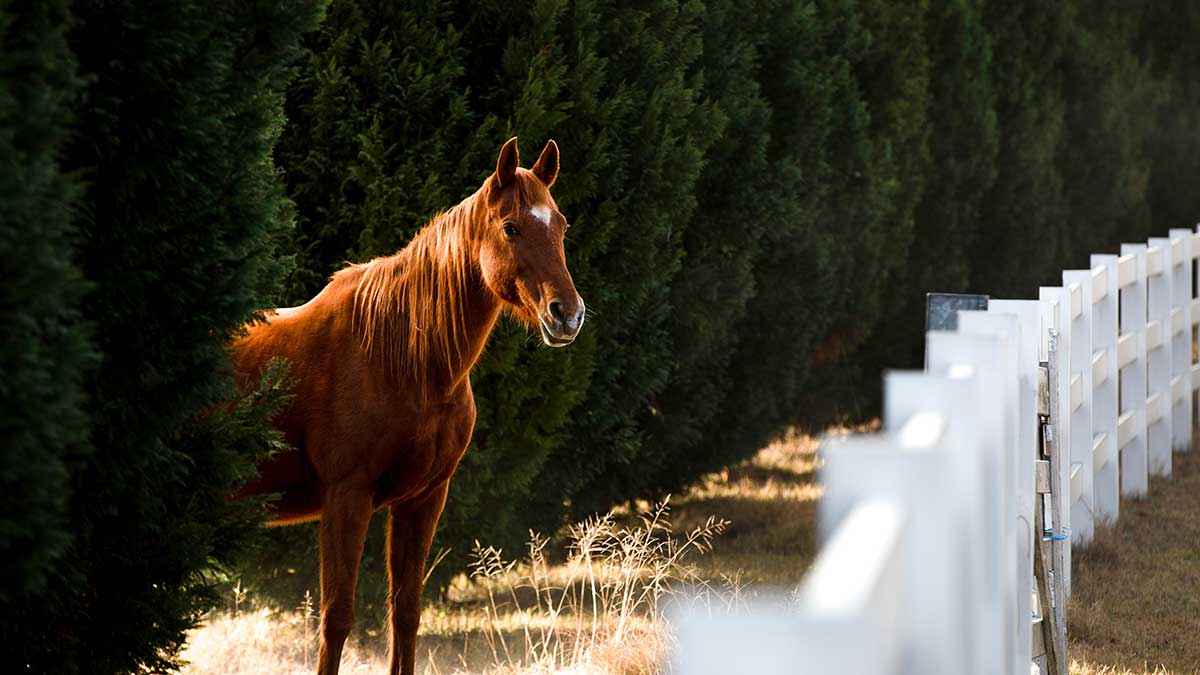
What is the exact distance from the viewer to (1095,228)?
16.6m

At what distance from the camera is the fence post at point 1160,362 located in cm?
1133

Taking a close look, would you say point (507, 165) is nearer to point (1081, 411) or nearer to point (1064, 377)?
point (1064, 377)

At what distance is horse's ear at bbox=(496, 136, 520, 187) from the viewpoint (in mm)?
5016

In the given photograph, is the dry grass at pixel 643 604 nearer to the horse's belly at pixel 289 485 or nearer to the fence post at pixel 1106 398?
the fence post at pixel 1106 398

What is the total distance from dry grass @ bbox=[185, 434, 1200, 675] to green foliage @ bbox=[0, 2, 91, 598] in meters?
2.95

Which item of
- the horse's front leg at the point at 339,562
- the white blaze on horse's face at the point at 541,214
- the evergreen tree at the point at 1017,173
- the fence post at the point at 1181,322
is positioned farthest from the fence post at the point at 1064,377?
the evergreen tree at the point at 1017,173

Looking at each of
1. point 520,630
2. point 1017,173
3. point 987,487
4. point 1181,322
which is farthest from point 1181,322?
point 987,487

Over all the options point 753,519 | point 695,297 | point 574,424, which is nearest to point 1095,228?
point 753,519

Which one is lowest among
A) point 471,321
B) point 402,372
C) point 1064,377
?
point 1064,377

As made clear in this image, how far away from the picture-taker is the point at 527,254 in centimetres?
497

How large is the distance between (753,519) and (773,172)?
8.21 ft

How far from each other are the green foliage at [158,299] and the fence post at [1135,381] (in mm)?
7527

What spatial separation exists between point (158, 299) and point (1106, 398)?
6904 mm

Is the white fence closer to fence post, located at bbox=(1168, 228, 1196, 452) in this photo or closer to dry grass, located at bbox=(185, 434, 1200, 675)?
dry grass, located at bbox=(185, 434, 1200, 675)
